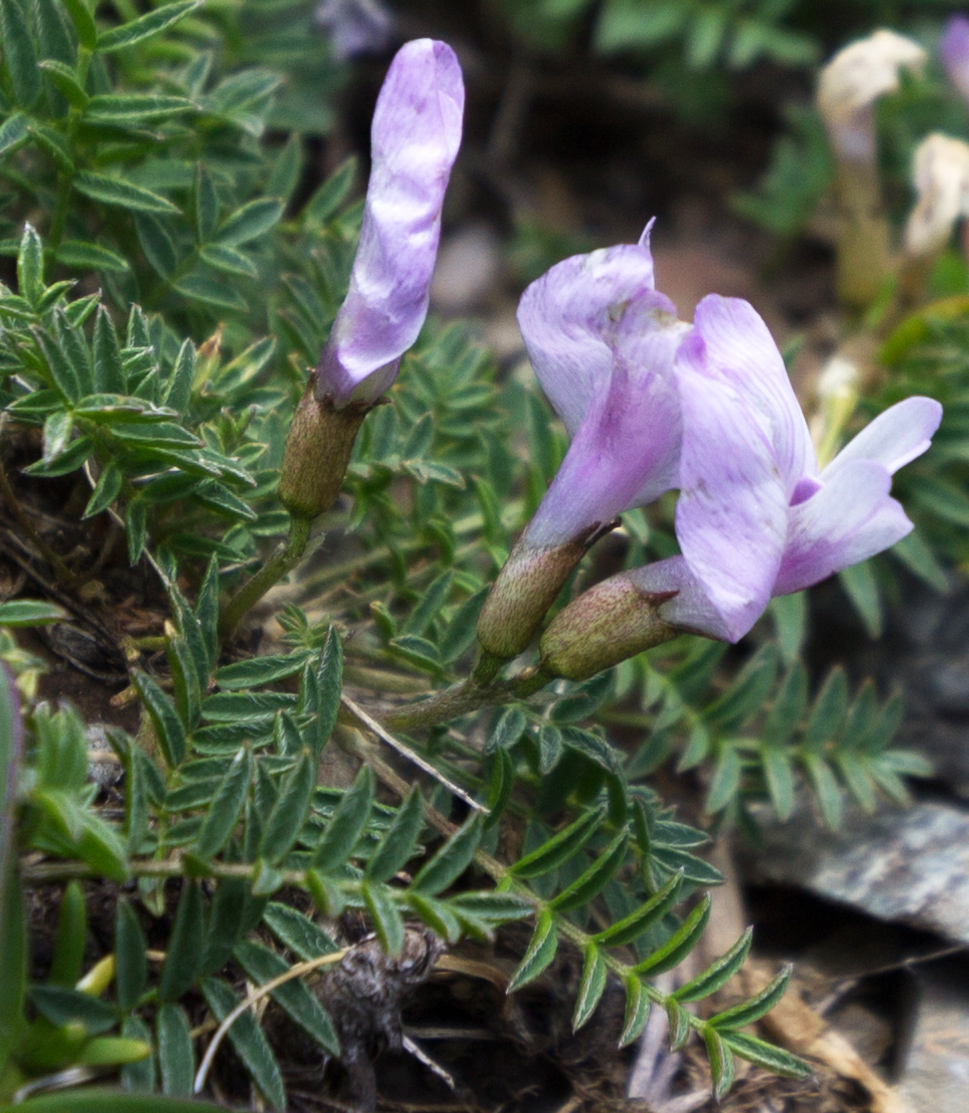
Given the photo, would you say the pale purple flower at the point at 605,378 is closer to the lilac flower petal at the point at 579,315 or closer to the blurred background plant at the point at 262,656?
the lilac flower petal at the point at 579,315

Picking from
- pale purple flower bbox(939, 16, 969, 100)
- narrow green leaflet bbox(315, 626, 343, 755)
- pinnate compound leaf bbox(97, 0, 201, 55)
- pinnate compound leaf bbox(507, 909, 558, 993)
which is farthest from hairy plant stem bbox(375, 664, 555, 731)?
pale purple flower bbox(939, 16, 969, 100)

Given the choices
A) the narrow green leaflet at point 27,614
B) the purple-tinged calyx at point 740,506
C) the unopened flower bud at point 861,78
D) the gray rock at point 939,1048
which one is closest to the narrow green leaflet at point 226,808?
the narrow green leaflet at point 27,614

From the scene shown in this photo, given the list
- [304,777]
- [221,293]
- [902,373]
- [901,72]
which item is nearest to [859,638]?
[902,373]

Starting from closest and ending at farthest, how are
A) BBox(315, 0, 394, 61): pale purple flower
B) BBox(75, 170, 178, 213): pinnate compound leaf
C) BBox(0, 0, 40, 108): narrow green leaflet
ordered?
BBox(0, 0, 40, 108): narrow green leaflet < BBox(75, 170, 178, 213): pinnate compound leaf < BBox(315, 0, 394, 61): pale purple flower

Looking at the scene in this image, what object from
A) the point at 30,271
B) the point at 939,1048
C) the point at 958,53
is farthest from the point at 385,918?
the point at 958,53

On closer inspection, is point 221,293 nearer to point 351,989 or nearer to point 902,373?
point 351,989

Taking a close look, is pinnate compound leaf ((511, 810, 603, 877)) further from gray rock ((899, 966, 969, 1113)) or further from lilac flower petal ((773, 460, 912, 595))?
gray rock ((899, 966, 969, 1113))
